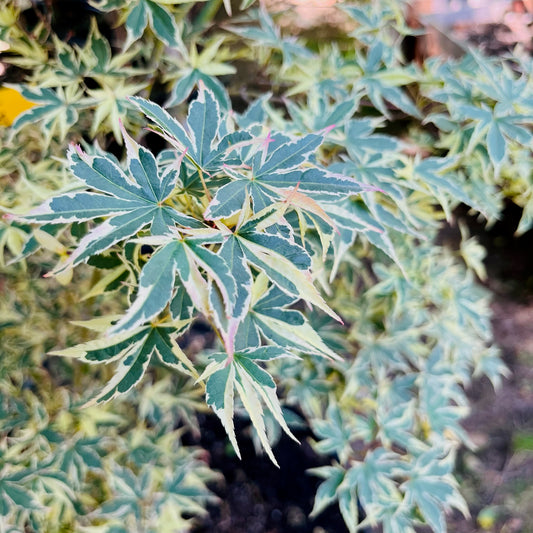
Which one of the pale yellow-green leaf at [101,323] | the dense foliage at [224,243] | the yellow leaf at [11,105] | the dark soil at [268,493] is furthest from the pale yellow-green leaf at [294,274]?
the dark soil at [268,493]

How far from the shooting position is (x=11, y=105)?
83 centimetres

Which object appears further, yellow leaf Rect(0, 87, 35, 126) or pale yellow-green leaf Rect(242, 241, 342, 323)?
yellow leaf Rect(0, 87, 35, 126)

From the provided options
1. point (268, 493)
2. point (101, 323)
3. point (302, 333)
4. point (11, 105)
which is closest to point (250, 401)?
point (302, 333)

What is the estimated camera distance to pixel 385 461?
95 centimetres

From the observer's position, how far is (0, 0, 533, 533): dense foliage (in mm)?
430

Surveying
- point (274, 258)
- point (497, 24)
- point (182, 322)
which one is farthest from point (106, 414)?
point (497, 24)

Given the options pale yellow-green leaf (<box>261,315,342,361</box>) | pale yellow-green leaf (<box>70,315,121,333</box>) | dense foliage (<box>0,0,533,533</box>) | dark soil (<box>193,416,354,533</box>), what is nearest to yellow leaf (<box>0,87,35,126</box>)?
dense foliage (<box>0,0,533,533</box>)

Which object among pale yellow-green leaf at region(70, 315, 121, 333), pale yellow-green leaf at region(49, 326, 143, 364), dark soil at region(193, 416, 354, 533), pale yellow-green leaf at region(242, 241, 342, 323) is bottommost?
dark soil at region(193, 416, 354, 533)

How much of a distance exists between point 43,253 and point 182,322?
27.6 inches

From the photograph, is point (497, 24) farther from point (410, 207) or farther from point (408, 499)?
point (408, 499)

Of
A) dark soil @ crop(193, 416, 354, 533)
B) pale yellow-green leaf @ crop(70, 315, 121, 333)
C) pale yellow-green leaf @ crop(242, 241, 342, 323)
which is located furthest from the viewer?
dark soil @ crop(193, 416, 354, 533)

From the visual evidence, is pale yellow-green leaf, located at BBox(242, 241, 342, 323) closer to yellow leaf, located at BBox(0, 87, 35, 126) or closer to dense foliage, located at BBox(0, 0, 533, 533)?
dense foliage, located at BBox(0, 0, 533, 533)

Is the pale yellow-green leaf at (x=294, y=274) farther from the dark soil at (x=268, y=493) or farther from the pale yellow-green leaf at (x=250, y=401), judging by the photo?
the dark soil at (x=268, y=493)

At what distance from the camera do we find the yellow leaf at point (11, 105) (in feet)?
2.71
